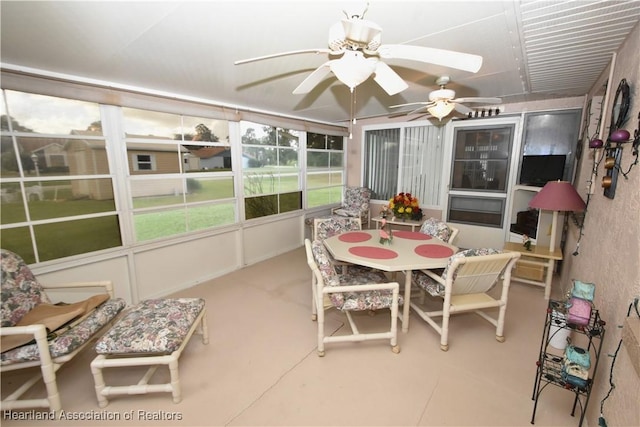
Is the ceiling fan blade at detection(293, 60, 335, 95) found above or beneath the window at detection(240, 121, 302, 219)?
above

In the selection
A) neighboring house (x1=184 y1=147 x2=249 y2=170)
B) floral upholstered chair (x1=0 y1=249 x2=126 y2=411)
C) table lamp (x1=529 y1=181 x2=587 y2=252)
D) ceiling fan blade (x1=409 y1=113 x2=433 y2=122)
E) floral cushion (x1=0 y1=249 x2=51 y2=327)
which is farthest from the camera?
ceiling fan blade (x1=409 y1=113 x2=433 y2=122)

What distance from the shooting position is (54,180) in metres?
2.35

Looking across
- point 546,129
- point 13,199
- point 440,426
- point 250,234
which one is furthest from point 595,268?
point 13,199

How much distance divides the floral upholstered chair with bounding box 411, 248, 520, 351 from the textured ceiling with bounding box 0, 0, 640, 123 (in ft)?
4.98

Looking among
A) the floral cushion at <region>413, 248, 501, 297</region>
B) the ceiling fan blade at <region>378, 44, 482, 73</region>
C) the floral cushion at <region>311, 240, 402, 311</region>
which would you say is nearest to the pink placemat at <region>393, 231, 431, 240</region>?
the floral cushion at <region>413, 248, 501, 297</region>

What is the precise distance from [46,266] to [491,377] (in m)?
3.65

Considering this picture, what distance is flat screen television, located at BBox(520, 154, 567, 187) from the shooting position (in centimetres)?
346

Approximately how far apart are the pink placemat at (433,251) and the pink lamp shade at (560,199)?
42.0 inches

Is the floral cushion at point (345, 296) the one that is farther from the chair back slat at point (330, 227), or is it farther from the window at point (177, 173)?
the window at point (177, 173)

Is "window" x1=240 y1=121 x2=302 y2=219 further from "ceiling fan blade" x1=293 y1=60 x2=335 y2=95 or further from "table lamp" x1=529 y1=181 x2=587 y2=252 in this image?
"table lamp" x1=529 y1=181 x2=587 y2=252

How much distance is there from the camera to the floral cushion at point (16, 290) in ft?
5.66

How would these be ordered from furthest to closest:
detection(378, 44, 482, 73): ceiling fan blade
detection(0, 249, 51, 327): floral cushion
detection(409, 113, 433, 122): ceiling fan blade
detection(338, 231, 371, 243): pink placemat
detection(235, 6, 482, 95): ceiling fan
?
detection(409, 113, 433, 122): ceiling fan blade < detection(338, 231, 371, 243): pink placemat < detection(0, 249, 51, 327): floral cushion < detection(378, 44, 482, 73): ceiling fan blade < detection(235, 6, 482, 95): ceiling fan

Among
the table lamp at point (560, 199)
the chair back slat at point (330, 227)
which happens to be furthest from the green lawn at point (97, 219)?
the table lamp at point (560, 199)

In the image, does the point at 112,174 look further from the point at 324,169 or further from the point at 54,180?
the point at 324,169
